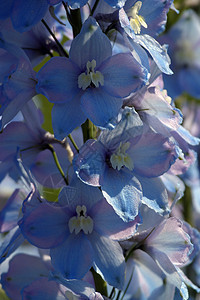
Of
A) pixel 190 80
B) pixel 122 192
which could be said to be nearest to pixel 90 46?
pixel 122 192

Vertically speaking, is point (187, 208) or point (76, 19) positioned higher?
point (76, 19)

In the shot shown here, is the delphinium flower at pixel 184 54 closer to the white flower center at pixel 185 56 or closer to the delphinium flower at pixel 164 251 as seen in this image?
the white flower center at pixel 185 56

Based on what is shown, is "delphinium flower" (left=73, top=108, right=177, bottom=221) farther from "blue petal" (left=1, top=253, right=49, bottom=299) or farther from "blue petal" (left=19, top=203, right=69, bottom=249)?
"blue petal" (left=1, top=253, right=49, bottom=299)

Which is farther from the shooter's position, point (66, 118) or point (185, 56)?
point (185, 56)

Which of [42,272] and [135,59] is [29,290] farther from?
[135,59]

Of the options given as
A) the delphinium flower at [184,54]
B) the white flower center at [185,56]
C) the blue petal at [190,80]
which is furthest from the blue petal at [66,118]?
the white flower center at [185,56]

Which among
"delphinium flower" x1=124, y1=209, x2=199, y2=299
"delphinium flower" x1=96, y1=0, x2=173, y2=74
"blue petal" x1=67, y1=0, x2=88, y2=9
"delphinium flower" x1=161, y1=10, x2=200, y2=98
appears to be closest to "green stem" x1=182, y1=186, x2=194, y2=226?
"delphinium flower" x1=161, y1=10, x2=200, y2=98

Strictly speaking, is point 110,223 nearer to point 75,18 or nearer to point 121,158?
point 121,158
